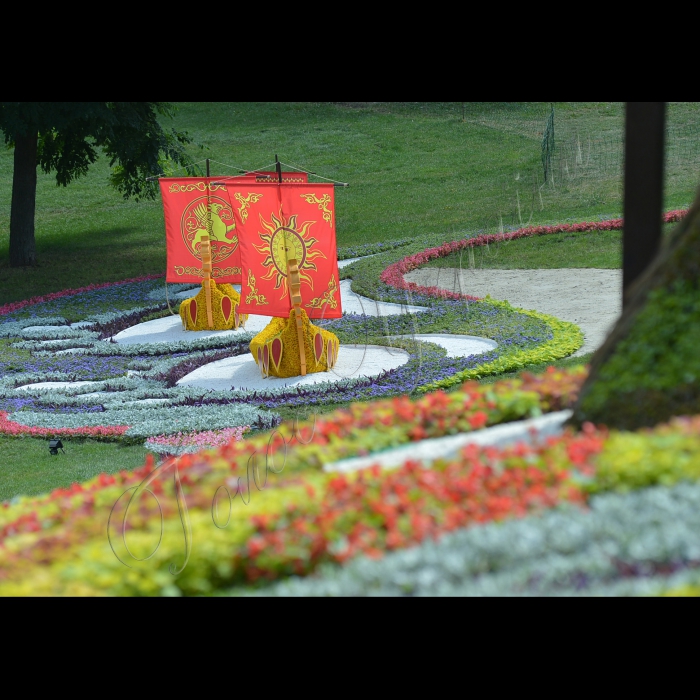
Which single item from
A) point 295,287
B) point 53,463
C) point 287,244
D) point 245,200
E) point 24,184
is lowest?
point 53,463

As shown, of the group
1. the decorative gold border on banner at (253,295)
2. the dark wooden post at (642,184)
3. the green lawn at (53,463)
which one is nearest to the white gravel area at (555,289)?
the decorative gold border on banner at (253,295)

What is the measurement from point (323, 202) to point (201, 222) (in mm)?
4295

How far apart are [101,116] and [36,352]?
8.48 meters

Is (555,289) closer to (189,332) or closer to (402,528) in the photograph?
(189,332)

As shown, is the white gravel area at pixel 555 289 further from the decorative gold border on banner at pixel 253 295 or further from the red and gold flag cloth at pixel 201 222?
the decorative gold border on banner at pixel 253 295

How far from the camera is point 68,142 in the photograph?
A: 1021 inches

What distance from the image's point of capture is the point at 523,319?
52.3ft

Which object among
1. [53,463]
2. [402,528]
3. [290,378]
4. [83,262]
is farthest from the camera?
[83,262]

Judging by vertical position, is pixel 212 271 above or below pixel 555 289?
above

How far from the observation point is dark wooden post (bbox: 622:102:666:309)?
6.09 m

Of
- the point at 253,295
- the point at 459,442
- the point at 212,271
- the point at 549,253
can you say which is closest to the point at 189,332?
the point at 212,271

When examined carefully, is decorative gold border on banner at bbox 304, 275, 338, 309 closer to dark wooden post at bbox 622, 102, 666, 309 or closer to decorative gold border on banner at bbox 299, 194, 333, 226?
decorative gold border on banner at bbox 299, 194, 333, 226

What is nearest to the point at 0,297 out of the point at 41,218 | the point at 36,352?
the point at 36,352

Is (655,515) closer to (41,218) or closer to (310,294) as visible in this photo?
(310,294)
